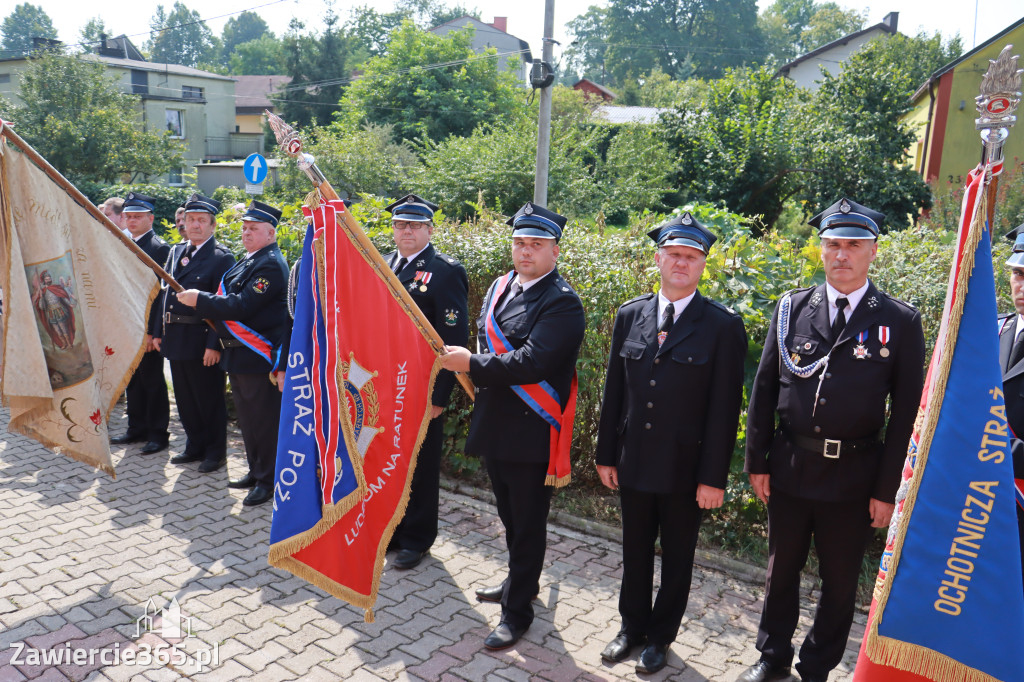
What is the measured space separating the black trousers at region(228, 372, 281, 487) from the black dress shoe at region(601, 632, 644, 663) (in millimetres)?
3144

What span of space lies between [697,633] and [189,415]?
475 centimetres

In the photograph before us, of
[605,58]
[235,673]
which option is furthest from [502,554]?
[605,58]

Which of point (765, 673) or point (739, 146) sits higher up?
point (739, 146)

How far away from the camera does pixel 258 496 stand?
5770 mm

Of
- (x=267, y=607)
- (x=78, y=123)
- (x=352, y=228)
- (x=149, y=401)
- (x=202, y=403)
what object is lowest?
(x=267, y=607)

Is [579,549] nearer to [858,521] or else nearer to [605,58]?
[858,521]

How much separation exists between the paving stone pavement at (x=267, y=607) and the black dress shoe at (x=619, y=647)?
0.15ft

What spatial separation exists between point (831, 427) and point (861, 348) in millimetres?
358

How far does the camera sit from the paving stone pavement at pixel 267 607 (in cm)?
371

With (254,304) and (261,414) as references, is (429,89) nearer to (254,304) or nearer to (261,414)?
(254,304)

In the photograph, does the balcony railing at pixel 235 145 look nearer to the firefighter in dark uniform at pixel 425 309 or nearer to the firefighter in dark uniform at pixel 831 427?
the firefighter in dark uniform at pixel 425 309

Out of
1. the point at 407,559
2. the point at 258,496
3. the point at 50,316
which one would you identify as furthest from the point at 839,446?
the point at 50,316

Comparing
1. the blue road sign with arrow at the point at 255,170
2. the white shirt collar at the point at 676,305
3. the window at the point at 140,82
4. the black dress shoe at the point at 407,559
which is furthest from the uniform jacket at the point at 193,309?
the window at the point at 140,82

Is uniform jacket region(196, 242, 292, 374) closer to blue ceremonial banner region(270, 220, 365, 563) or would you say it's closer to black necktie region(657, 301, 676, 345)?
blue ceremonial banner region(270, 220, 365, 563)
